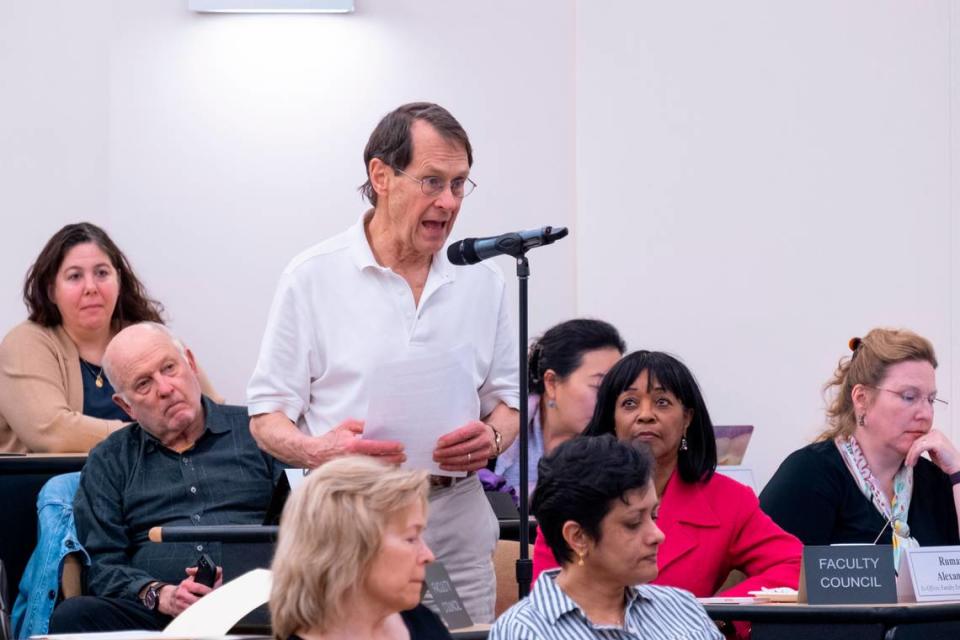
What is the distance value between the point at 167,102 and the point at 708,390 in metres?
2.13

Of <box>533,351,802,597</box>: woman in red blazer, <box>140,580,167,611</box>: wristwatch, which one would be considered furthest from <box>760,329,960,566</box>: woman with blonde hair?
<box>140,580,167,611</box>: wristwatch

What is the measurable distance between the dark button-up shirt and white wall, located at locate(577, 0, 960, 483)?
1.85 meters

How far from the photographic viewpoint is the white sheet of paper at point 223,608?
231 cm

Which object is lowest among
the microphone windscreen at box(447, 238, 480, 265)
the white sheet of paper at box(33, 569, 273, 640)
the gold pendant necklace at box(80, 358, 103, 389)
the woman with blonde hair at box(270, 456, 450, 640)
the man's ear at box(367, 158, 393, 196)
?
the white sheet of paper at box(33, 569, 273, 640)

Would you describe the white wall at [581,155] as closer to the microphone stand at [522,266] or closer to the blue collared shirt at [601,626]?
the microphone stand at [522,266]

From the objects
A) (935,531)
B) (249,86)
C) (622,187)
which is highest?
(249,86)

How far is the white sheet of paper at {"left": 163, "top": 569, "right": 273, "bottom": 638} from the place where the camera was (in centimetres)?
231

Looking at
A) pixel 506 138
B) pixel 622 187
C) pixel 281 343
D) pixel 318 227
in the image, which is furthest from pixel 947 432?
pixel 281 343

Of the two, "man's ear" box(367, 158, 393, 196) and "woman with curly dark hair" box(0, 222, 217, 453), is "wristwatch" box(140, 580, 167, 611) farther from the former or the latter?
"man's ear" box(367, 158, 393, 196)

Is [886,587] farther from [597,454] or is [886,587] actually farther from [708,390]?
[708,390]

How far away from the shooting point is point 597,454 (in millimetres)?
2898

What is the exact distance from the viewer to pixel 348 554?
225 cm

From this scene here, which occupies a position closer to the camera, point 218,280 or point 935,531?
point 935,531

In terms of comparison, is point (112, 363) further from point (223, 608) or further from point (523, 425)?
point (223, 608)
